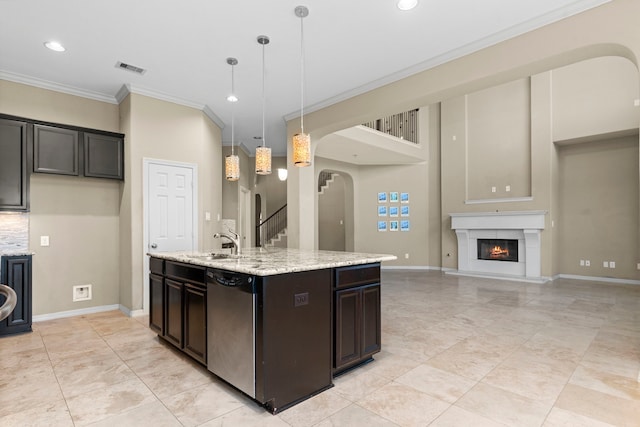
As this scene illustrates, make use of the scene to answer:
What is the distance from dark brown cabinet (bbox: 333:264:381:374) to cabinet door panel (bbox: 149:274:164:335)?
1.90 m

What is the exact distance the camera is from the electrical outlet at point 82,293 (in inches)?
185

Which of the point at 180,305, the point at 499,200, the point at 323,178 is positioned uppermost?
the point at 323,178

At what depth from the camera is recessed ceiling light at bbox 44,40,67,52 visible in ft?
11.8

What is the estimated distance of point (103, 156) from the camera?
15.5 feet

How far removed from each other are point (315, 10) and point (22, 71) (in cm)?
374

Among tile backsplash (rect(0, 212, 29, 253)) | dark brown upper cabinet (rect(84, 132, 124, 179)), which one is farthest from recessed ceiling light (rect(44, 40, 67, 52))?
tile backsplash (rect(0, 212, 29, 253))

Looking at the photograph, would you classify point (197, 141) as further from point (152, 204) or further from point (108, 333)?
point (108, 333)

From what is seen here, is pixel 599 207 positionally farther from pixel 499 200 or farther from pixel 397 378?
pixel 397 378

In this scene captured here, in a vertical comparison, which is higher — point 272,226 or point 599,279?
point 272,226

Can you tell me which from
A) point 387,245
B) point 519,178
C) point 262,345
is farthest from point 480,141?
point 262,345

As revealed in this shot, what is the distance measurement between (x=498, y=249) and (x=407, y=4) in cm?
650

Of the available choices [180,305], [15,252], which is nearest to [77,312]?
[15,252]

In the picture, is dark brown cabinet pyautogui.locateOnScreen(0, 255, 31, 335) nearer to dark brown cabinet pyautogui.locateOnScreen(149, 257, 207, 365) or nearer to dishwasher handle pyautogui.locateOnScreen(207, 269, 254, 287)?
dark brown cabinet pyautogui.locateOnScreen(149, 257, 207, 365)

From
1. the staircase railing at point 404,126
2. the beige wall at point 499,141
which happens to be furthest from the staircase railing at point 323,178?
the beige wall at point 499,141
